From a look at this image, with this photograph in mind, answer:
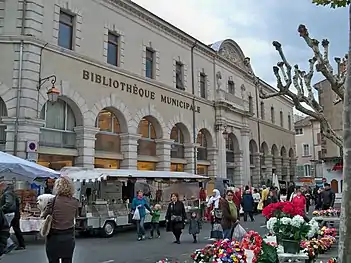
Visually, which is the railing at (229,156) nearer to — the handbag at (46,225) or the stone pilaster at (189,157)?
the stone pilaster at (189,157)

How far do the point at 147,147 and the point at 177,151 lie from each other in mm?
3196

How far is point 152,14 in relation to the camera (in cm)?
2342

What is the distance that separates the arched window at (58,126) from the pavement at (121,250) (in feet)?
16.4

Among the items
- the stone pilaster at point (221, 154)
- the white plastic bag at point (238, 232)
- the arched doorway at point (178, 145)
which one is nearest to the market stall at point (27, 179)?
the white plastic bag at point (238, 232)

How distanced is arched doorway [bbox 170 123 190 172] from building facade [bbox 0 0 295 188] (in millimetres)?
71

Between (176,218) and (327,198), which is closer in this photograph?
(176,218)

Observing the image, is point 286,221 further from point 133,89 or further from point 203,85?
point 203,85

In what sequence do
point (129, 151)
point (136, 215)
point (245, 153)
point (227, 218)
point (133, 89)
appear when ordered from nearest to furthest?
point (227, 218)
point (136, 215)
point (129, 151)
point (133, 89)
point (245, 153)

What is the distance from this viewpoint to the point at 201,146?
2805 cm

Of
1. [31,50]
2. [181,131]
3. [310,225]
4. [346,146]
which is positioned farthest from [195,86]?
[346,146]

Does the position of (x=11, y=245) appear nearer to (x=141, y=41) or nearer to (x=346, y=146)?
(x=346, y=146)

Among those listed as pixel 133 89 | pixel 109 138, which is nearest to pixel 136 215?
pixel 109 138

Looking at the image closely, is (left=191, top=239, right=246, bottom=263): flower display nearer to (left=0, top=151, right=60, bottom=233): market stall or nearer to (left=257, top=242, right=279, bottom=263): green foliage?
(left=257, top=242, right=279, bottom=263): green foliage

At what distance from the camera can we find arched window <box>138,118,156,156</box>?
22422 mm
